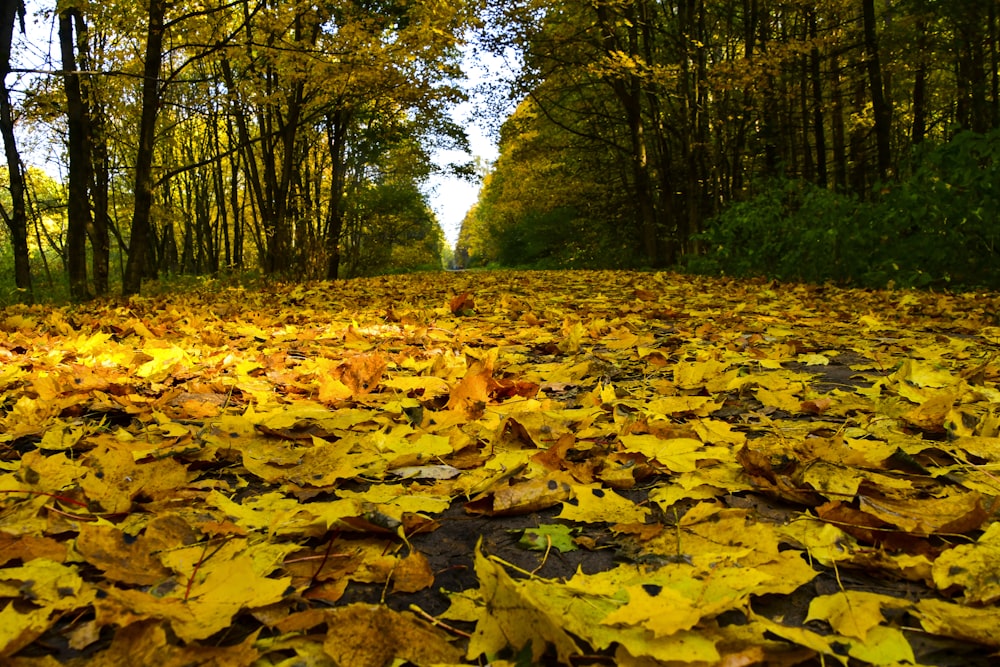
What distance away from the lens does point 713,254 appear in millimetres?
8781

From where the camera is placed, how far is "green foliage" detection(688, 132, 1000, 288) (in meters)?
4.82

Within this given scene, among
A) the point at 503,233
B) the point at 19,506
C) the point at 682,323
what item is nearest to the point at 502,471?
the point at 19,506

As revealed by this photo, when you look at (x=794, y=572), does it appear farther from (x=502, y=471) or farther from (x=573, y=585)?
(x=502, y=471)

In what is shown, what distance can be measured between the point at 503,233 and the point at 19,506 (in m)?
29.4

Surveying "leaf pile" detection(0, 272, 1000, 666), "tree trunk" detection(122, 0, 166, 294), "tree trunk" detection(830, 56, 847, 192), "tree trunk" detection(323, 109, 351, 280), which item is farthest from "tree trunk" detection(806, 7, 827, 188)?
"leaf pile" detection(0, 272, 1000, 666)

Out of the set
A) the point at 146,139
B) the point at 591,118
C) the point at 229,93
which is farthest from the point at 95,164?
the point at 591,118

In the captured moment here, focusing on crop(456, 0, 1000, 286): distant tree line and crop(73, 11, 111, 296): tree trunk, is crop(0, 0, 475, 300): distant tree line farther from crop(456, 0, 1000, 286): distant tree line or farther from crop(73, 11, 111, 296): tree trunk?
crop(456, 0, 1000, 286): distant tree line

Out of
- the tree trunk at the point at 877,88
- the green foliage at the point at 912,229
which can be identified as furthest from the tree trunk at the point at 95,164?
the tree trunk at the point at 877,88

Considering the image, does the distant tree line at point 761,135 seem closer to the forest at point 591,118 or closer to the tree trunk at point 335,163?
the forest at point 591,118

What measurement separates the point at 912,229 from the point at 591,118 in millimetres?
12095

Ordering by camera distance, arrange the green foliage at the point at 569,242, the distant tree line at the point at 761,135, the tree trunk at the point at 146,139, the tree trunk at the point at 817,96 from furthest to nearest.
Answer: the green foliage at the point at 569,242
the tree trunk at the point at 817,96
the tree trunk at the point at 146,139
the distant tree line at the point at 761,135

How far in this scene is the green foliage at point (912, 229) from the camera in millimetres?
4824

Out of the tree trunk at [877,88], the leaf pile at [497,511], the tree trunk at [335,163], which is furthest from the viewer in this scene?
the tree trunk at [335,163]

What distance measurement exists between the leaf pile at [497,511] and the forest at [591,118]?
173 inches
